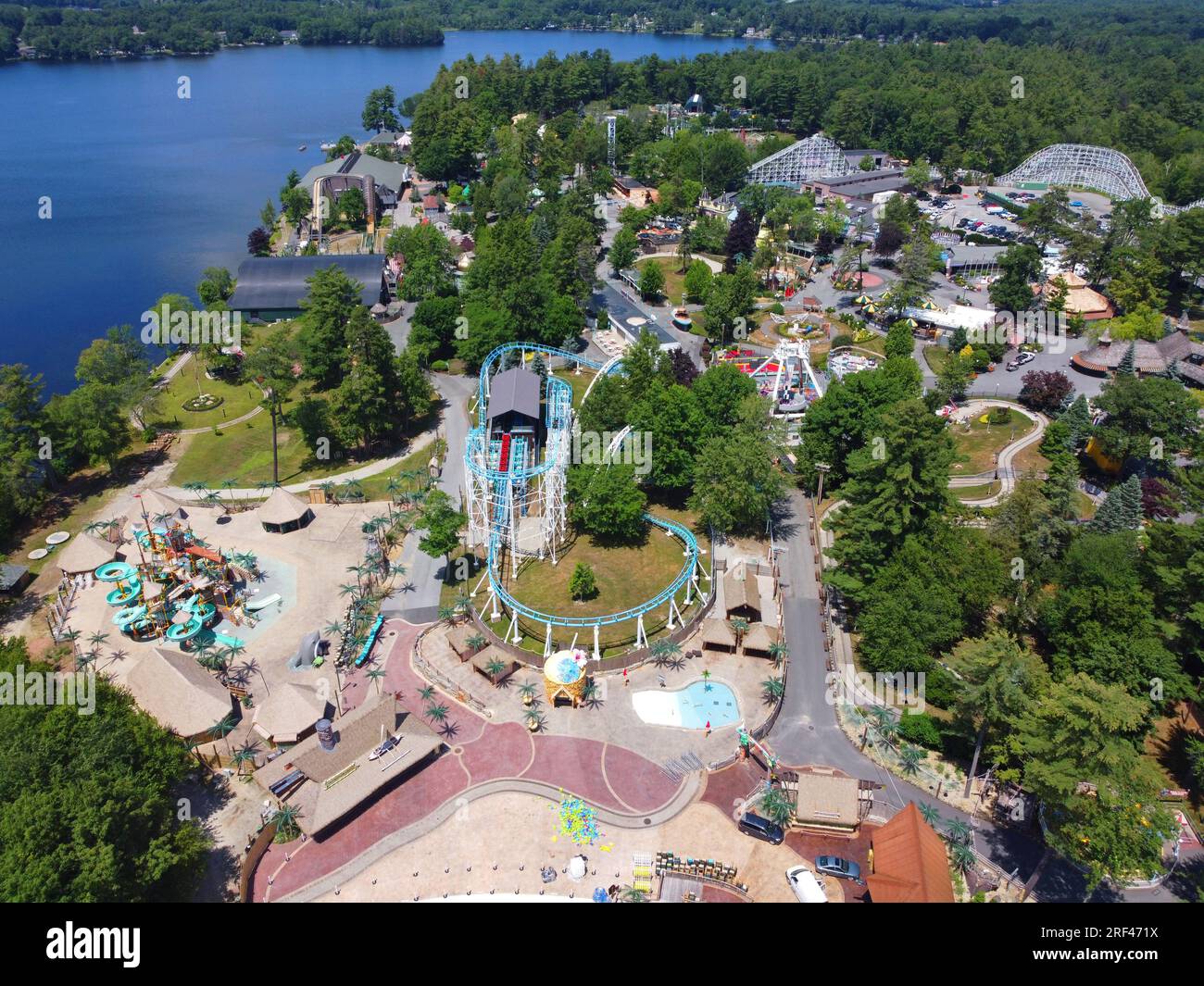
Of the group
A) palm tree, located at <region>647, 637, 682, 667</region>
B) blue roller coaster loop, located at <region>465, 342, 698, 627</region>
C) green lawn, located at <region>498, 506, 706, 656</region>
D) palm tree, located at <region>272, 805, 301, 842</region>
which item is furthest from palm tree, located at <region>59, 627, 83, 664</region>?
palm tree, located at <region>647, 637, 682, 667</region>

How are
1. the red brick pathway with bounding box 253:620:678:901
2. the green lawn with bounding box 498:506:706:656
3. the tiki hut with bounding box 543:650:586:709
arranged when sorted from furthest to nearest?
the green lawn with bounding box 498:506:706:656, the tiki hut with bounding box 543:650:586:709, the red brick pathway with bounding box 253:620:678:901

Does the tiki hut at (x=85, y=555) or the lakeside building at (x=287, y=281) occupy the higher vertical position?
the lakeside building at (x=287, y=281)

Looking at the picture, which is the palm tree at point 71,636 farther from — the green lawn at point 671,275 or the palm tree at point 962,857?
the green lawn at point 671,275

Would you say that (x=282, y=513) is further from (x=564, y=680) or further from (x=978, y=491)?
(x=978, y=491)

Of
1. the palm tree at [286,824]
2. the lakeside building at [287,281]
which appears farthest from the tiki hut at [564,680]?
the lakeside building at [287,281]

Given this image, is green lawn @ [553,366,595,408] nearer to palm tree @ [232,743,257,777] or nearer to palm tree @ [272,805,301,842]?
palm tree @ [232,743,257,777]

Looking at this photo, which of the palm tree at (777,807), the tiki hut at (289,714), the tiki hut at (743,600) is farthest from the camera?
the tiki hut at (743,600)
